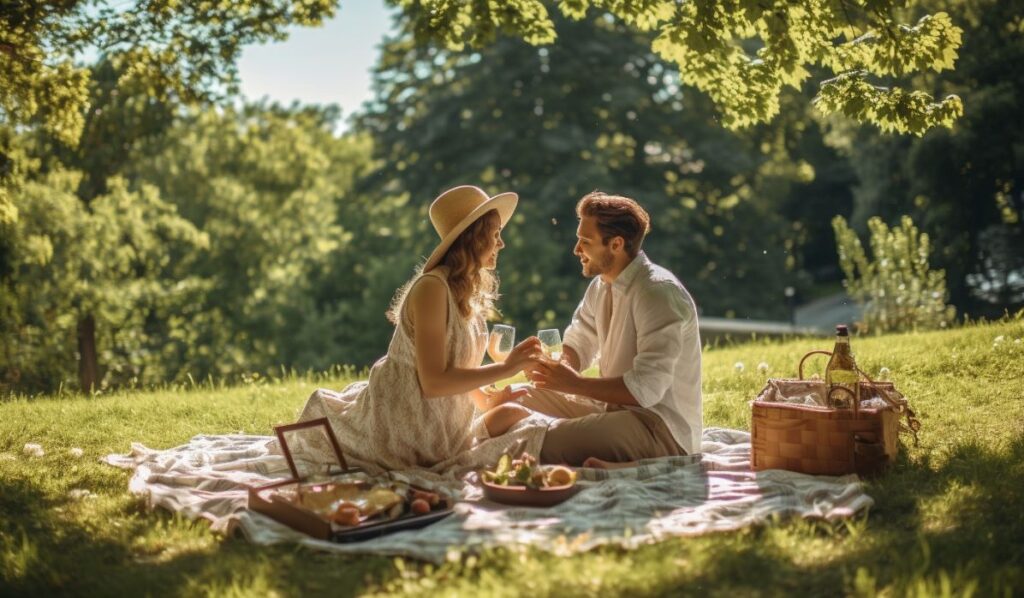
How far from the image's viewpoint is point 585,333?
6316mm

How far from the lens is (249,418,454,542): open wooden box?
4.32 m

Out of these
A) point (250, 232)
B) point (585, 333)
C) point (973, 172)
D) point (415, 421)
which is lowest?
point (415, 421)

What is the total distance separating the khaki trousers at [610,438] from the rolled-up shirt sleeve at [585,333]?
0.74 metres

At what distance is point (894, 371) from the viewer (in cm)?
774

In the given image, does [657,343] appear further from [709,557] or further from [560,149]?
[560,149]

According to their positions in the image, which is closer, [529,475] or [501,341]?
[529,475]

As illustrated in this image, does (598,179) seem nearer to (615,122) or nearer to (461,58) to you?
(615,122)

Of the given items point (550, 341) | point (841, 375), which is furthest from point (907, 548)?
point (550, 341)

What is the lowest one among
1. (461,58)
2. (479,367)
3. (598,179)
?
(479,367)

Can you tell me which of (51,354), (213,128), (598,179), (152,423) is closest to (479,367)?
(152,423)

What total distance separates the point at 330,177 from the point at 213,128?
26.5 ft

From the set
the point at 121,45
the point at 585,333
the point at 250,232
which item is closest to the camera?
the point at 585,333

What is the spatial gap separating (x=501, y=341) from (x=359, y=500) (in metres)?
1.23

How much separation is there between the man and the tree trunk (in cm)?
1423
